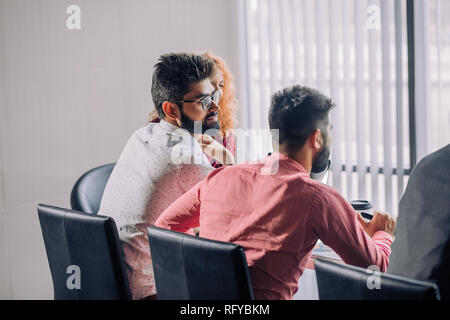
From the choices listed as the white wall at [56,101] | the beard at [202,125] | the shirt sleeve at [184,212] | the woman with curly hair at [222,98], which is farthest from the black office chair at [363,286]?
the white wall at [56,101]

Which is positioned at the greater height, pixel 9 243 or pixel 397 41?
pixel 397 41

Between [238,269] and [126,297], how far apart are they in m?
0.58

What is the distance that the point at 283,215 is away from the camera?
143cm

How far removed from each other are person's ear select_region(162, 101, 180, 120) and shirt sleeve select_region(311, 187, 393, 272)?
0.73 metres

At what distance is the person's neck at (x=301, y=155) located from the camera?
1600mm

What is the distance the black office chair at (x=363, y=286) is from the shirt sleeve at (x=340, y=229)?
0.22 meters

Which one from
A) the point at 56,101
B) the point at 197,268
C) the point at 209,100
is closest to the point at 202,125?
the point at 209,100

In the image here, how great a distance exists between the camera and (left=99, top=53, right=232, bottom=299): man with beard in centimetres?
185

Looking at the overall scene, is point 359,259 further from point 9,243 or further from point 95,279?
point 9,243

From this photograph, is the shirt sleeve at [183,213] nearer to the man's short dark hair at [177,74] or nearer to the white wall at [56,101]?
the man's short dark hair at [177,74]

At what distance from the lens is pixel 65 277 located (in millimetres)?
1793

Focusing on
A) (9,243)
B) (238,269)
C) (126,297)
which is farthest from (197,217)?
(9,243)

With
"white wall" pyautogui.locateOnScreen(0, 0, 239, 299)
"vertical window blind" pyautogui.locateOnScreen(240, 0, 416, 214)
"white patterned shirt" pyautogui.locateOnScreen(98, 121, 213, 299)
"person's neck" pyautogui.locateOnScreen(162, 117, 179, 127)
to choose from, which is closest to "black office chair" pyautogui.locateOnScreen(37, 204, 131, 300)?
"white patterned shirt" pyautogui.locateOnScreen(98, 121, 213, 299)

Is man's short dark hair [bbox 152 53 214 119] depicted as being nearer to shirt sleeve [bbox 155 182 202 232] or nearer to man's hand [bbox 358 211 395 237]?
shirt sleeve [bbox 155 182 202 232]
